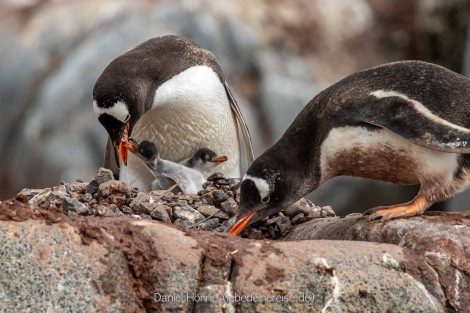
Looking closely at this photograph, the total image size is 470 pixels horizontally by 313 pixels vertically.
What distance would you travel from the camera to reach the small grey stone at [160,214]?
4125mm

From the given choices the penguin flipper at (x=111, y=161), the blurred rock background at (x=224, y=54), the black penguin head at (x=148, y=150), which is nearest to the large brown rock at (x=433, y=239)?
the black penguin head at (x=148, y=150)

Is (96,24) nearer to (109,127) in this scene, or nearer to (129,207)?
(109,127)

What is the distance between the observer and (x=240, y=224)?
405 cm

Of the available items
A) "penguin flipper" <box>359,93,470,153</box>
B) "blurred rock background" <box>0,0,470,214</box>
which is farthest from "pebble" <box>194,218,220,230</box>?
"blurred rock background" <box>0,0,470,214</box>

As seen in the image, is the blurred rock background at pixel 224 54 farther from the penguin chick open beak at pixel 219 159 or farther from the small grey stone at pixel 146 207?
the small grey stone at pixel 146 207

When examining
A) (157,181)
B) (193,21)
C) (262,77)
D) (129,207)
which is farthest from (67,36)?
(129,207)

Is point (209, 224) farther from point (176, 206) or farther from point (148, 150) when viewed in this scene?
point (148, 150)

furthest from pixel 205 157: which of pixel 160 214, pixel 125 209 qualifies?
pixel 160 214

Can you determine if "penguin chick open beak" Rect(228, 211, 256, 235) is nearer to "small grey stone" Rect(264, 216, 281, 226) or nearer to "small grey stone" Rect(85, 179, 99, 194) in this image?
"small grey stone" Rect(264, 216, 281, 226)

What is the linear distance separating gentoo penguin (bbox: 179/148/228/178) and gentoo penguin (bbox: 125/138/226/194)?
78 mm

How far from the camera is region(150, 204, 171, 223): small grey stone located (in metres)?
4.12

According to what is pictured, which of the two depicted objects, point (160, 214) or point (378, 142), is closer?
point (378, 142)

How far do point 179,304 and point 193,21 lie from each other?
25.0ft

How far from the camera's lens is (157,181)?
5371 millimetres
